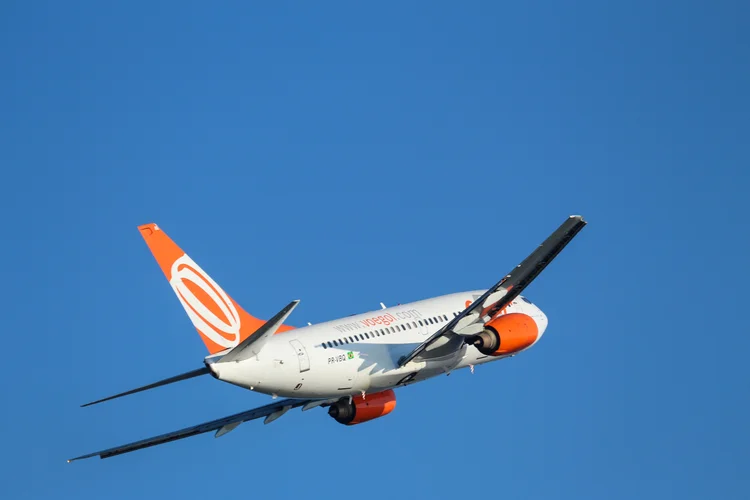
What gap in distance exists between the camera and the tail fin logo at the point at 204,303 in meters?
57.3

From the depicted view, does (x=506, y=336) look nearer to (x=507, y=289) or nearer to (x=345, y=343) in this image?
(x=507, y=289)

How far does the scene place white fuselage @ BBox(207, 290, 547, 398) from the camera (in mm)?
56625

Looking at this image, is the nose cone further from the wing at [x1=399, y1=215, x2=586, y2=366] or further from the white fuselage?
the wing at [x1=399, y1=215, x2=586, y2=366]

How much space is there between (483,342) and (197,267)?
40.2 feet

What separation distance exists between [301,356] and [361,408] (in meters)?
6.58

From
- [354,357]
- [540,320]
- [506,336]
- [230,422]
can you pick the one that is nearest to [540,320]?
[540,320]

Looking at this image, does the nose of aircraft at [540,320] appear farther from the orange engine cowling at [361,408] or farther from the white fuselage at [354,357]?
the orange engine cowling at [361,408]

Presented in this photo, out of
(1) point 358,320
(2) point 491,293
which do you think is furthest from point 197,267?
(2) point 491,293

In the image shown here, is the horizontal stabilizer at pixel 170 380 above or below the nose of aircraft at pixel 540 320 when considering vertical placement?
below

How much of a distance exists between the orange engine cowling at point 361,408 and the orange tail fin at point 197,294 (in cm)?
703

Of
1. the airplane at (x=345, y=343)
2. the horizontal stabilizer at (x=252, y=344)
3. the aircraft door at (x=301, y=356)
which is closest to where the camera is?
the horizontal stabilizer at (x=252, y=344)

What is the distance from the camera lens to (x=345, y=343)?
196 ft

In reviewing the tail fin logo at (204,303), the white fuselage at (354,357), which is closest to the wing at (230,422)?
the white fuselage at (354,357)

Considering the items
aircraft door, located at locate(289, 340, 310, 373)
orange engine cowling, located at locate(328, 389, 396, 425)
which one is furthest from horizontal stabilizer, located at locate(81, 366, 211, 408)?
orange engine cowling, located at locate(328, 389, 396, 425)
